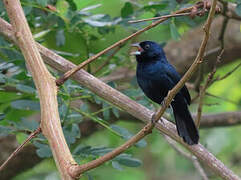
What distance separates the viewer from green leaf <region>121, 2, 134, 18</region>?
379 centimetres

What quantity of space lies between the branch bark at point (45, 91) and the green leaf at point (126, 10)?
140 centimetres

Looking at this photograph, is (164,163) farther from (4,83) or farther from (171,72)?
(4,83)

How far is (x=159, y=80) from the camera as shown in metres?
3.74

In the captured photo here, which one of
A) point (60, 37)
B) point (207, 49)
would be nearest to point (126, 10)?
point (60, 37)

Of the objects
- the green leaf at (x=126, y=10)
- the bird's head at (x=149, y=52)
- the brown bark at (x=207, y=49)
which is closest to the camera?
the green leaf at (x=126, y=10)

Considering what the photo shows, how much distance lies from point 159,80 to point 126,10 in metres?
0.59

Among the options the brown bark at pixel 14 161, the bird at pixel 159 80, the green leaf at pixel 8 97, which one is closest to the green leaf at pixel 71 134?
the green leaf at pixel 8 97

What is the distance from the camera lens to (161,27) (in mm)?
4359

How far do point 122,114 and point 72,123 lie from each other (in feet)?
4.95

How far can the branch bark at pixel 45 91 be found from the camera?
6.73 feet

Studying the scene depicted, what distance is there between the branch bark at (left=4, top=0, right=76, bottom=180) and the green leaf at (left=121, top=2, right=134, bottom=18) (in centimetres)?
140

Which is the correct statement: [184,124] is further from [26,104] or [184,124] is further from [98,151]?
[26,104]

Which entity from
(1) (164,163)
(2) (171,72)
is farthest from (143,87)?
(1) (164,163)

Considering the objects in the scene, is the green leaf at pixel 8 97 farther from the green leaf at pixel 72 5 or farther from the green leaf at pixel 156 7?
the green leaf at pixel 156 7
